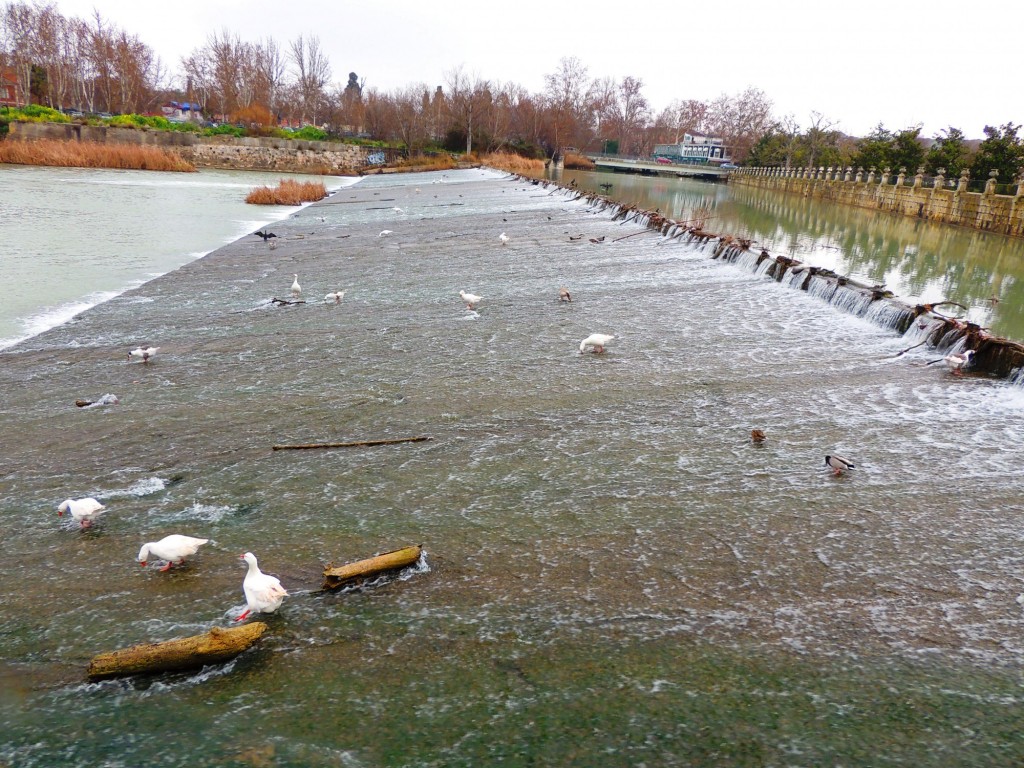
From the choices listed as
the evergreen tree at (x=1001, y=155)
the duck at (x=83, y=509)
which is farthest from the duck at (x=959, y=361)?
the evergreen tree at (x=1001, y=155)

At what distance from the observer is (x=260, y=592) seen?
4.18 m

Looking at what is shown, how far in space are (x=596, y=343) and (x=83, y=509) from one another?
20.8 ft

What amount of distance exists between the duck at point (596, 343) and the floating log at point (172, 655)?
6.47 meters

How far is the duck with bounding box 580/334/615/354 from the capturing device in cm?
955

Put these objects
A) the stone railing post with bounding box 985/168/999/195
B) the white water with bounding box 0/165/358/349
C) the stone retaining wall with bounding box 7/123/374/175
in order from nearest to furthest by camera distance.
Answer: the white water with bounding box 0/165/358/349 → the stone railing post with bounding box 985/168/999/195 → the stone retaining wall with bounding box 7/123/374/175

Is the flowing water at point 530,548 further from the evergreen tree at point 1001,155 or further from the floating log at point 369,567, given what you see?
the evergreen tree at point 1001,155

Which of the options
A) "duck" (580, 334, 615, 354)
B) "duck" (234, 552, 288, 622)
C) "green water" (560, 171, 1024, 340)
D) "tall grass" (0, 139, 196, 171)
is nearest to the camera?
"duck" (234, 552, 288, 622)

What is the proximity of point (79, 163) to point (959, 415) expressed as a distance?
187ft

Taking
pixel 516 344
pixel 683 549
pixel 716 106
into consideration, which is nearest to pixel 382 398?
pixel 516 344

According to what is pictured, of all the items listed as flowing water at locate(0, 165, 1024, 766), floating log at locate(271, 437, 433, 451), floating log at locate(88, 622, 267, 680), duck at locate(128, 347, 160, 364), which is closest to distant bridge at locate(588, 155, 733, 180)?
flowing water at locate(0, 165, 1024, 766)

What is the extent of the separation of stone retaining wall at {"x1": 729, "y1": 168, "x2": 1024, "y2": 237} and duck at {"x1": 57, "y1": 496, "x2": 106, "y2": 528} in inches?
1243

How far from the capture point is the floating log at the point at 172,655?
3.83 meters

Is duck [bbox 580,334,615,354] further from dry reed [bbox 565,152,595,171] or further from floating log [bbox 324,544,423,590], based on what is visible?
dry reed [bbox 565,152,595,171]

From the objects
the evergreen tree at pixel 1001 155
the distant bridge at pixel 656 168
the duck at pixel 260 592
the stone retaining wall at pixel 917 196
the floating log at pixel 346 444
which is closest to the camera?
the duck at pixel 260 592
